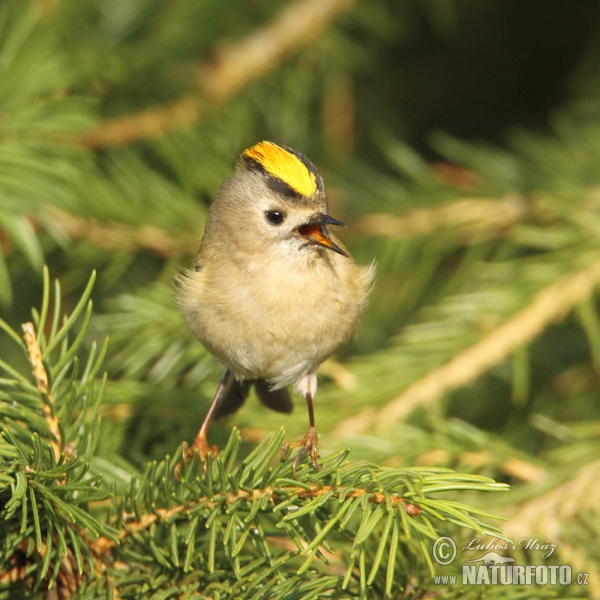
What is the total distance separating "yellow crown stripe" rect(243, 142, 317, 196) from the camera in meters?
2.24

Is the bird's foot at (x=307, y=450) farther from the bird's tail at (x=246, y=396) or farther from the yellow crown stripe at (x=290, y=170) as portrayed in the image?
the yellow crown stripe at (x=290, y=170)

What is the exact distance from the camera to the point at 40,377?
4.62 feet

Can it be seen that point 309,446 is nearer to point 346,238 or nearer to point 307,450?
point 307,450

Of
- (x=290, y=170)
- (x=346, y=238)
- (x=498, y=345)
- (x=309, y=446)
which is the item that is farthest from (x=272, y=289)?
(x=346, y=238)

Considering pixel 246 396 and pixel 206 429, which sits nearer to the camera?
pixel 206 429

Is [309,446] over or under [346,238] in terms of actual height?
under

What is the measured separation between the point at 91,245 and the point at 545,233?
1.49 meters

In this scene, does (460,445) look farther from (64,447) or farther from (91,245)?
(91,245)

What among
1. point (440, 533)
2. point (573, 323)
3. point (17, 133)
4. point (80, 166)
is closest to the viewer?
point (440, 533)

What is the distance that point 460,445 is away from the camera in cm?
200

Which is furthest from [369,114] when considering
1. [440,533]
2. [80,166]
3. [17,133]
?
[440,533]

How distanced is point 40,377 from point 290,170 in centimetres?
109

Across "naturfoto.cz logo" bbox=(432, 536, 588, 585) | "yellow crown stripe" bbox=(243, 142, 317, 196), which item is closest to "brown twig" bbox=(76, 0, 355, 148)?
"yellow crown stripe" bbox=(243, 142, 317, 196)

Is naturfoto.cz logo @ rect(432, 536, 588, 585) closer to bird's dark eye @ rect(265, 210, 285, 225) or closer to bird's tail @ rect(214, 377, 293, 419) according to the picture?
bird's tail @ rect(214, 377, 293, 419)
